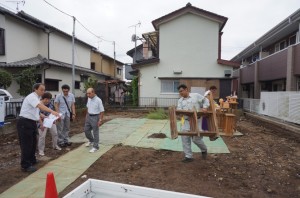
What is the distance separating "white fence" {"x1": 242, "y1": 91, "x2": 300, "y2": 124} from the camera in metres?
9.85

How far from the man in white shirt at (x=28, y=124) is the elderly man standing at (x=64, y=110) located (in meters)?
1.76

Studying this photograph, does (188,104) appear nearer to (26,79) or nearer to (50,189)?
(50,189)

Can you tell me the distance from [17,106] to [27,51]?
26.9ft

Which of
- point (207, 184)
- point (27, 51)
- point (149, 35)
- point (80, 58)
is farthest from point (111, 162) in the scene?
point (80, 58)

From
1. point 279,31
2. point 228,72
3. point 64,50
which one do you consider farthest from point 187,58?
point 64,50

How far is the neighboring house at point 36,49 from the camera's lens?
14922 millimetres

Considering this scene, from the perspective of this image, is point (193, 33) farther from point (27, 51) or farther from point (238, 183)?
point (238, 183)

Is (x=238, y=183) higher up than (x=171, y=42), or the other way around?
(x=171, y=42)

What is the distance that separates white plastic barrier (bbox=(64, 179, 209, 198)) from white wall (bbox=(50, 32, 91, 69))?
18.6m

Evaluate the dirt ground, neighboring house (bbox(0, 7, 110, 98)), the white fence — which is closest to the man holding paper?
the dirt ground

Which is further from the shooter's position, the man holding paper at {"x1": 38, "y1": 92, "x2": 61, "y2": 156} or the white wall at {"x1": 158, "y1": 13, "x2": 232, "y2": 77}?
the white wall at {"x1": 158, "y1": 13, "x2": 232, "y2": 77}

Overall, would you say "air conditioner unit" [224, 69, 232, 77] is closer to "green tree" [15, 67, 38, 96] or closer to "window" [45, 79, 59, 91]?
"window" [45, 79, 59, 91]

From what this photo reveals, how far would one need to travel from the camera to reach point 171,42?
1836 centimetres

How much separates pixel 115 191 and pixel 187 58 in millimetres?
16767
